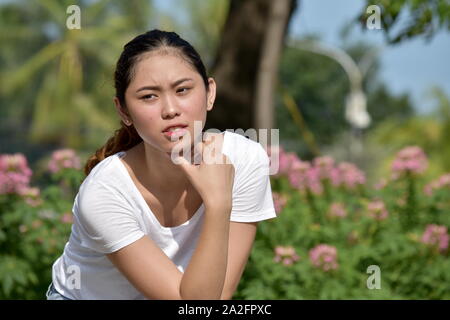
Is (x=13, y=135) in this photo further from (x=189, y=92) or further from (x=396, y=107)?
(x=189, y=92)

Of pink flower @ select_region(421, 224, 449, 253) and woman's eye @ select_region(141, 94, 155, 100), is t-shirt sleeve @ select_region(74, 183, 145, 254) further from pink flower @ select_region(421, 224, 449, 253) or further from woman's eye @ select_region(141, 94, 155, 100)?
pink flower @ select_region(421, 224, 449, 253)

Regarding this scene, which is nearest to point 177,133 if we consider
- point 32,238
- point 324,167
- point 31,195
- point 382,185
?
point 32,238

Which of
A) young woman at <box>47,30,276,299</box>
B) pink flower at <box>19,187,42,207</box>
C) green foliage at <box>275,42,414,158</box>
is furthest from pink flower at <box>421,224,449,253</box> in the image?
green foliage at <box>275,42,414,158</box>

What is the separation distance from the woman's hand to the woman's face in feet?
0.26

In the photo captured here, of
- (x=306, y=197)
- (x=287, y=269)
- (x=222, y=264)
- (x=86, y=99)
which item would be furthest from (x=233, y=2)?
(x=86, y=99)

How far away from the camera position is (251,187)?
8.08 ft

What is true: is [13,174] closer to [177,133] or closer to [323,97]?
[177,133]

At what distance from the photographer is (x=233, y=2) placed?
691cm

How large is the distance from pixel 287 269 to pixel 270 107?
3114 millimetres

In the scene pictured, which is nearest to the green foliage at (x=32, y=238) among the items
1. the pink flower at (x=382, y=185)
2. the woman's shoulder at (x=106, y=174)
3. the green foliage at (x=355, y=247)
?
the green foliage at (x=355, y=247)

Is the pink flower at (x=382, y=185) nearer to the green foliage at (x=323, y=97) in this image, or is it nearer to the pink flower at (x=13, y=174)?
the pink flower at (x=13, y=174)

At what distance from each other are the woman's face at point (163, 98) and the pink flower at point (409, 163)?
265cm

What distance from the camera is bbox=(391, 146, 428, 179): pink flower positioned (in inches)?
181

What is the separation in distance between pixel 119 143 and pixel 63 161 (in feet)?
5.81
